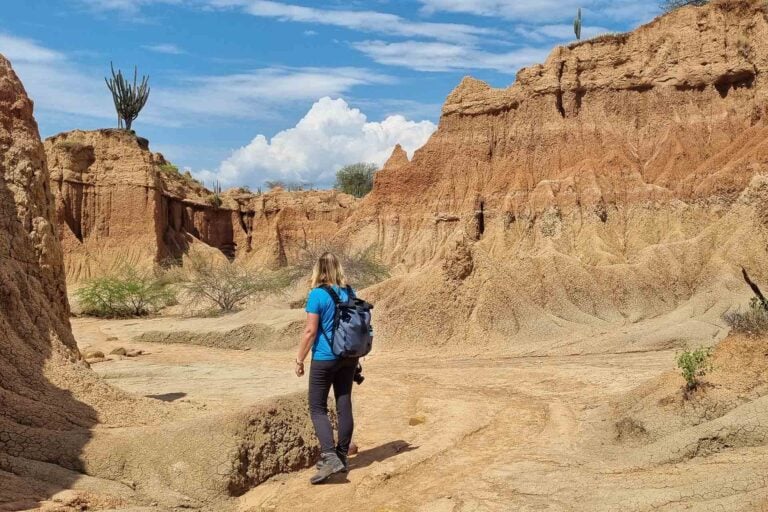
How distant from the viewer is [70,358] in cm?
693

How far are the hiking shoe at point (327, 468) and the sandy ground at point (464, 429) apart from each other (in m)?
0.08

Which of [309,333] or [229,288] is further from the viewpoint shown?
[229,288]

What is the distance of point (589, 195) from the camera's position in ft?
110

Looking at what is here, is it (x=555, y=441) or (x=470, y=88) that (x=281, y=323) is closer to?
(x=555, y=441)

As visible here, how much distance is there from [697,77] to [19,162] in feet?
110

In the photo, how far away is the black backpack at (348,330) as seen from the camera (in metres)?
5.56

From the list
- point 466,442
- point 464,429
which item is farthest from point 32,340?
point 464,429

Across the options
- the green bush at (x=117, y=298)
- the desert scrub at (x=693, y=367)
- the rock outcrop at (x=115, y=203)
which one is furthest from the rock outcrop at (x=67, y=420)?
the rock outcrop at (x=115, y=203)

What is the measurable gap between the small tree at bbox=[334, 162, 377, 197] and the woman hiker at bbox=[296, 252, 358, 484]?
64673 mm

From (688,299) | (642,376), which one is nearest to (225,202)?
(688,299)

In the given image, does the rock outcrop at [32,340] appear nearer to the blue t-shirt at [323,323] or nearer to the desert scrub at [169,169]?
the blue t-shirt at [323,323]

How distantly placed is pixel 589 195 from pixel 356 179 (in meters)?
40.4

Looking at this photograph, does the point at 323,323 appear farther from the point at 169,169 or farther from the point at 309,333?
the point at 169,169

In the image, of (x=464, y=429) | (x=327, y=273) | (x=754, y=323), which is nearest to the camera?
(x=327, y=273)
